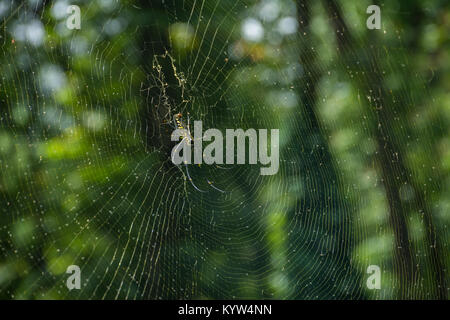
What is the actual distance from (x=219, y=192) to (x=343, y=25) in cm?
85

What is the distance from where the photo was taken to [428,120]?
1.74 metres

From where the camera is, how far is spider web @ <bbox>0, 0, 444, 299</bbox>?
1529 millimetres

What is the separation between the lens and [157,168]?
1657 millimetres

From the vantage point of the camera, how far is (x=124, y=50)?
1616 mm

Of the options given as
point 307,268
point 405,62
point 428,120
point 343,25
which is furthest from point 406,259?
point 343,25

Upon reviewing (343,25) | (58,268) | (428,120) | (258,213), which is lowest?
(58,268)

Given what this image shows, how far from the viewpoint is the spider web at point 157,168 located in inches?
60.2
